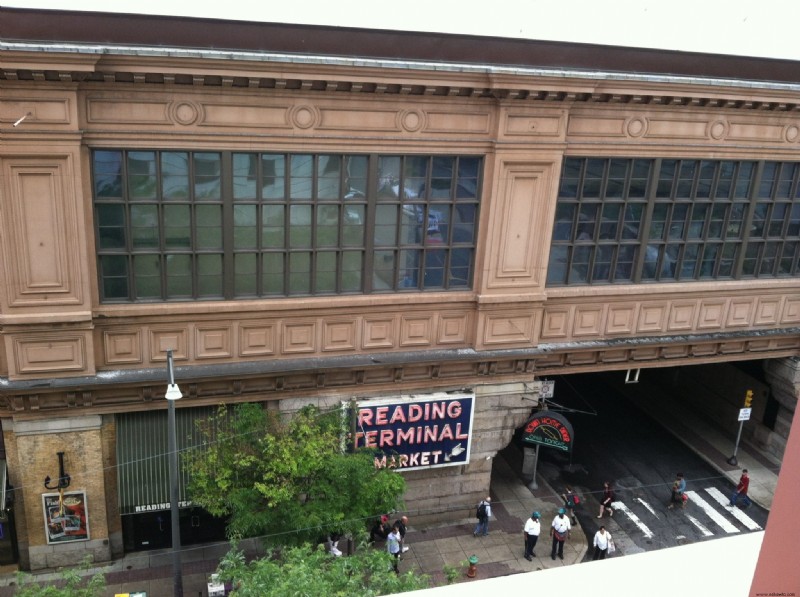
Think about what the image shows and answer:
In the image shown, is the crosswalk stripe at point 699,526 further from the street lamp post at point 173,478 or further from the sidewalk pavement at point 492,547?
the street lamp post at point 173,478

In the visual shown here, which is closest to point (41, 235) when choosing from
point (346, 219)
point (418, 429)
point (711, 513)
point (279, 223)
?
point (279, 223)

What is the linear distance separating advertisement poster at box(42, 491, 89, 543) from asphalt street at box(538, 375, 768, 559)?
12.4 meters

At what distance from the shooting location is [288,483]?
15297 mm

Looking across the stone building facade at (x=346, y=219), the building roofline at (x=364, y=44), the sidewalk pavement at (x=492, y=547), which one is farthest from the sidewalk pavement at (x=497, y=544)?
the building roofline at (x=364, y=44)

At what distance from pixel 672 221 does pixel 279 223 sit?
34.1 feet

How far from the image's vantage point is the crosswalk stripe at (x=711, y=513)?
21578 mm

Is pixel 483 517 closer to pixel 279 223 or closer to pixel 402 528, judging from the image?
pixel 402 528

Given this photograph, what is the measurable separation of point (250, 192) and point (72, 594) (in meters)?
8.71

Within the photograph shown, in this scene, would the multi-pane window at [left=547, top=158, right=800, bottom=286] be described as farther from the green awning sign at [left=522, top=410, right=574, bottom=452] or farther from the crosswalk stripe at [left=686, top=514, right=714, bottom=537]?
the crosswalk stripe at [left=686, top=514, right=714, bottom=537]

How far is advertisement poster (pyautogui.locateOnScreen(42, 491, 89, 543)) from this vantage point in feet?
56.1

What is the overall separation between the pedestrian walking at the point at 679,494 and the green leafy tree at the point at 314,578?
42.3 ft

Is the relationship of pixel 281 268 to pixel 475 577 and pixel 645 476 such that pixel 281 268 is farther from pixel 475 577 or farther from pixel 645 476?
pixel 645 476

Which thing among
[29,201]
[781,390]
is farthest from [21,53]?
[781,390]

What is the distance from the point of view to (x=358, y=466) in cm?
1573
